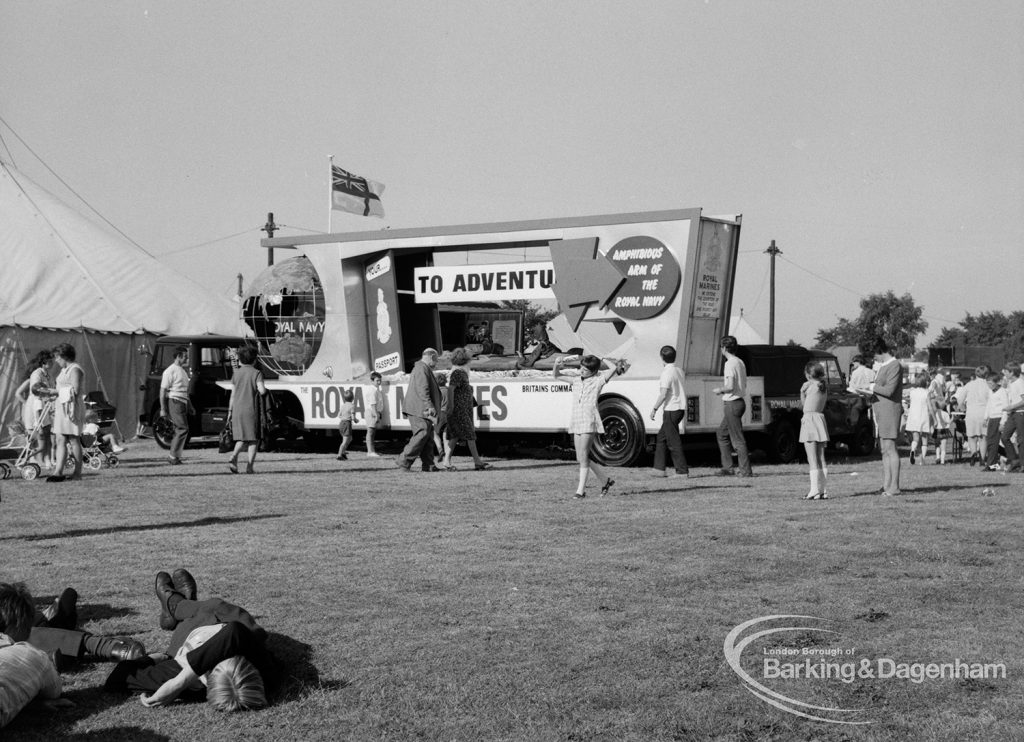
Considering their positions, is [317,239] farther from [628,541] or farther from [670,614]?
[670,614]

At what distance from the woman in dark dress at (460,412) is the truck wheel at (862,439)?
23.7 feet

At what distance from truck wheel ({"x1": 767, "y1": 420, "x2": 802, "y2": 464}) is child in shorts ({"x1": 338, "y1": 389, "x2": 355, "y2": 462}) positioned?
6.69m

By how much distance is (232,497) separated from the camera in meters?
12.2

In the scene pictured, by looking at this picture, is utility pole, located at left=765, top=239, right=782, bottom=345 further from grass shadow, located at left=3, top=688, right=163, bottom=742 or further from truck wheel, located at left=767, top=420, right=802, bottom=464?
grass shadow, located at left=3, top=688, right=163, bottom=742

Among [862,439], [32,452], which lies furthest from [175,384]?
[862,439]

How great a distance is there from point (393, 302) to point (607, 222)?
13.8ft

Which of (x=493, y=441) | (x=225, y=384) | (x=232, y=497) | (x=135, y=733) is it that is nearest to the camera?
(x=135, y=733)

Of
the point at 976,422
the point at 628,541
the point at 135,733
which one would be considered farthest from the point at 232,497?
the point at 976,422

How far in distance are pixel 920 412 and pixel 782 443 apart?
242 centimetres

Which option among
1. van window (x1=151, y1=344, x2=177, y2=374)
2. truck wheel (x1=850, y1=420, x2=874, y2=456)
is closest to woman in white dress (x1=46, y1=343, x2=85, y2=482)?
van window (x1=151, y1=344, x2=177, y2=374)

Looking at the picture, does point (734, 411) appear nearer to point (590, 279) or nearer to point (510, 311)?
point (590, 279)

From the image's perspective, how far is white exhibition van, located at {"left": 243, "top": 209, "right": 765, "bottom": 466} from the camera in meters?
16.2

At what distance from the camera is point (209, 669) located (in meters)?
4.69

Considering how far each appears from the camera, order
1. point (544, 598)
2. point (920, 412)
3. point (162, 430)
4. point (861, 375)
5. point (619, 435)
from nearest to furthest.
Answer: point (544, 598) < point (619, 435) < point (920, 412) < point (861, 375) < point (162, 430)
